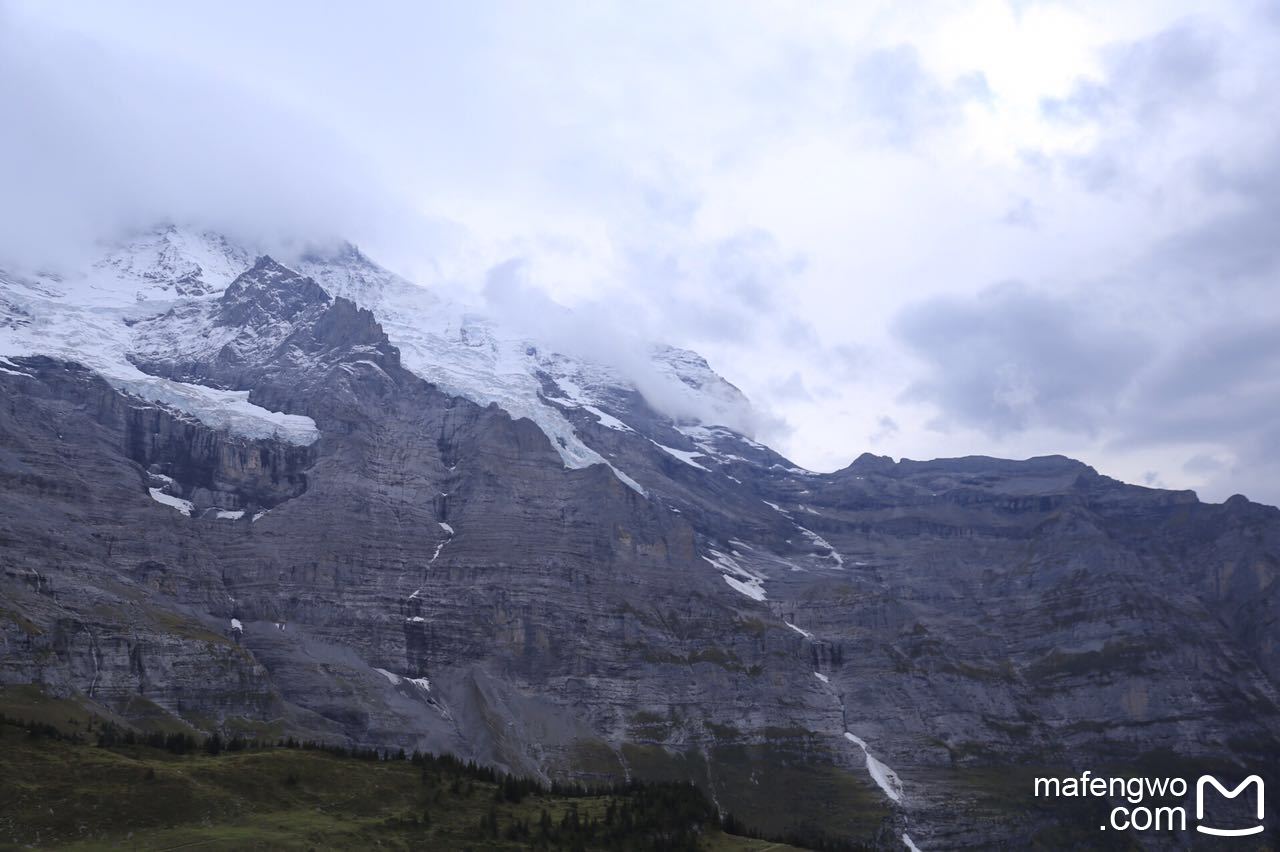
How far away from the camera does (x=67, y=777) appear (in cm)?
8512

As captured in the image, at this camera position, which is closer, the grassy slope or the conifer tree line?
the grassy slope

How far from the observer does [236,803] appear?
286 ft

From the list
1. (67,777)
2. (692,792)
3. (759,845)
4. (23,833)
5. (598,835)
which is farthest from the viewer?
(692,792)

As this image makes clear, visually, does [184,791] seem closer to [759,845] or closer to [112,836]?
[112,836]

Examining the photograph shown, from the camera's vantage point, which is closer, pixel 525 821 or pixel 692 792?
pixel 525 821

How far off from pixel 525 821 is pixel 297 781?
17.5m

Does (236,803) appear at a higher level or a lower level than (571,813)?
lower

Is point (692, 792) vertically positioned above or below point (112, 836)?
above

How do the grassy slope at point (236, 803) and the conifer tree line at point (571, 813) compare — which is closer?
the grassy slope at point (236, 803)

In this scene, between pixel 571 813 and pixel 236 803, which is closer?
pixel 236 803

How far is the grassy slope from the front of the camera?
Result: 79688mm

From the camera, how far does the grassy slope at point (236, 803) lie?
79688 millimetres

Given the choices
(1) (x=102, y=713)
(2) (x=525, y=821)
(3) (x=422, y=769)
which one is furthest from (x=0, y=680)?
(2) (x=525, y=821)

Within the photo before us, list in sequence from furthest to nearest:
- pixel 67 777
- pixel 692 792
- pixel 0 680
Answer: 1. pixel 0 680
2. pixel 692 792
3. pixel 67 777
